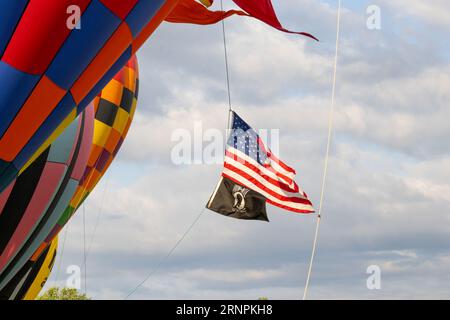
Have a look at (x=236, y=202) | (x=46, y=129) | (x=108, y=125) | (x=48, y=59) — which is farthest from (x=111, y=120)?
(x=48, y=59)

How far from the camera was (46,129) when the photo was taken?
10836 millimetres

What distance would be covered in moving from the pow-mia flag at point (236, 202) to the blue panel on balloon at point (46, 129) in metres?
7.80

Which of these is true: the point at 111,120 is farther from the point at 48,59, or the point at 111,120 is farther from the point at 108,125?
the point at 48,59

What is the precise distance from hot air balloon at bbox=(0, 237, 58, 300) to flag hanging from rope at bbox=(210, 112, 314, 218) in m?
4.41

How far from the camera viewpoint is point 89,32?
10.6 meters

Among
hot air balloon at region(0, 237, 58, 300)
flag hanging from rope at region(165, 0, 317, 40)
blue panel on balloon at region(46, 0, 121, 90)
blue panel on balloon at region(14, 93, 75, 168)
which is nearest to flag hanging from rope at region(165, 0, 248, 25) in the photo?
flag hanging from rope at region(165, 0, 317, 40)

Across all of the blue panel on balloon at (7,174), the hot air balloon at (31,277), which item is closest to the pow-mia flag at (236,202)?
the hot air balloon at (31,277)

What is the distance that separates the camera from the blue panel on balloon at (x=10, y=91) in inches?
400

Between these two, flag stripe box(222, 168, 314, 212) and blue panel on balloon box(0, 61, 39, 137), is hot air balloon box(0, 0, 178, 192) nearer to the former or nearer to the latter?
blue panel on balloon box(0, 61, 39, 137)

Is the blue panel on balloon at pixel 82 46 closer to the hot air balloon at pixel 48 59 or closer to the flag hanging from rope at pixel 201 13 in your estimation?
the hot air balloon at pixel 48 59

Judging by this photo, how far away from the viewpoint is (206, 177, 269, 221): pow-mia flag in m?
18.6
